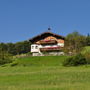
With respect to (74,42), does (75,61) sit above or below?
below

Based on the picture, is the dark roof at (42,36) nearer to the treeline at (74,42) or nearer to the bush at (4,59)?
the treeline at (74,42)

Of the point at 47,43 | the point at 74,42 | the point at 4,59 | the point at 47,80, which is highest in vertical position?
the point at 47,43

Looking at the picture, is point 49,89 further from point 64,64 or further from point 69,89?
point 64,64

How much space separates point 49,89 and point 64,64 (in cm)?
3273

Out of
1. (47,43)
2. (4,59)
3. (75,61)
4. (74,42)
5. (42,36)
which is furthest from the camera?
(42,36)

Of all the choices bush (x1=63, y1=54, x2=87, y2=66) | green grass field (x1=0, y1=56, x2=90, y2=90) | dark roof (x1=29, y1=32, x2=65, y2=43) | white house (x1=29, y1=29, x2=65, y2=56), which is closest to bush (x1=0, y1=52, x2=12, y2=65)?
bush (x1=63, y1=54, x2=87, y2=66)

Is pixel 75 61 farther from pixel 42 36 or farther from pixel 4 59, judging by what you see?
pixel 42 36

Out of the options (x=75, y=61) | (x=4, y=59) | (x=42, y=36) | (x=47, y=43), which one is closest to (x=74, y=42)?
(x=47, y=43)

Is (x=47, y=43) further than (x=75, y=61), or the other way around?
(x=47, y=43)

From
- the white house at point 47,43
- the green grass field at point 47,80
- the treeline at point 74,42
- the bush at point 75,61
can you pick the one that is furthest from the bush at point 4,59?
the green grass field at point 47,80

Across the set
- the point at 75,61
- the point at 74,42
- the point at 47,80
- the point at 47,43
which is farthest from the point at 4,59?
the point at 47,80

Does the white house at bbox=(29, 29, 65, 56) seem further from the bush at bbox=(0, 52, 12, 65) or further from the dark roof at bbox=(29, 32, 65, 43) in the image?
the bush at bbox=(0, 52, 12, 65)

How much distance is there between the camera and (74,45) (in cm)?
8025

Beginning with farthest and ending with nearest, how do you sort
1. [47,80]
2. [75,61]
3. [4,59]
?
[4,59]
[75,61]
[47,80]
